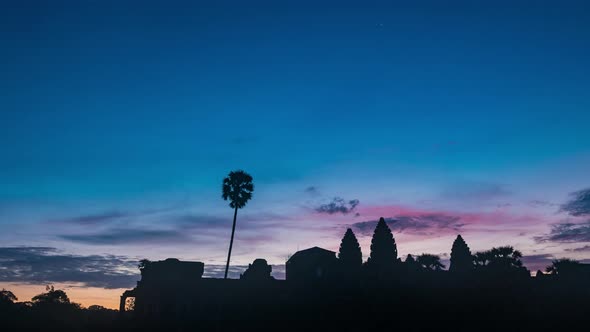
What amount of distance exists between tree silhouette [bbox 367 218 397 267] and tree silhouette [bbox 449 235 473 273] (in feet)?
39.0

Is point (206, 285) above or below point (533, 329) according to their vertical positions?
above

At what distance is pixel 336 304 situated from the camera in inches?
1863

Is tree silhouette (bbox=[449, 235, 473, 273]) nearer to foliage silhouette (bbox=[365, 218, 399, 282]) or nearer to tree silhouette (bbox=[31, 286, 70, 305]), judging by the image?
foliage silhouette (bbox=[365, 218, 399, 282])

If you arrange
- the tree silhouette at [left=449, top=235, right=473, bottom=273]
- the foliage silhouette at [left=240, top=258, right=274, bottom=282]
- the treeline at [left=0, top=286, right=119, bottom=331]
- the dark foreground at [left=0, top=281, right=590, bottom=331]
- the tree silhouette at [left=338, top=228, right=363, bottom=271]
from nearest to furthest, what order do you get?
the dark foreground at [left=0, top=281, right=590, bottom=331] → the treeline at [left=0, top=286, right=119, bottom=331] → the foliage silhouette at [left=240, top=258, right=274, bottom=282] → the tree silhouette at [left=338, top=228, right=363, bottom=271] → the tree silhouette at [left=449, top=235, right=473, bottom=273]

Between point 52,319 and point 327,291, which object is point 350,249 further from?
point 52,319

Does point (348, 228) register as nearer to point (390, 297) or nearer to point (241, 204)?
point (241, 204)

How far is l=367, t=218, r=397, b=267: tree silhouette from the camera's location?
7400cm

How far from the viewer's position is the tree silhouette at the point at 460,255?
257 ft

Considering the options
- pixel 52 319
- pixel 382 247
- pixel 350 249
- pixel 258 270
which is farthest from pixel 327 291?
pixel 52 319

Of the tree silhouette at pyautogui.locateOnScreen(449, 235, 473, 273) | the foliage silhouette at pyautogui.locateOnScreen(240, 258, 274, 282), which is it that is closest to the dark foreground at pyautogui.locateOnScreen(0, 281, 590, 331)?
the foliage silhouette at pyautogui.locateOnScreen(240, 258, 274, 282)

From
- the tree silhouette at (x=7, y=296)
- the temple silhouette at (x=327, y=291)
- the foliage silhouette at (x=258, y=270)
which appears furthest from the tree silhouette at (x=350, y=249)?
the tree silhouette at (x=7, y=296)

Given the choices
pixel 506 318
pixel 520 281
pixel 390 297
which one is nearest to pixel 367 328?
pixel 390 297

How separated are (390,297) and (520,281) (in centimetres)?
1530

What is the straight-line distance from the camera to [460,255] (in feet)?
259
